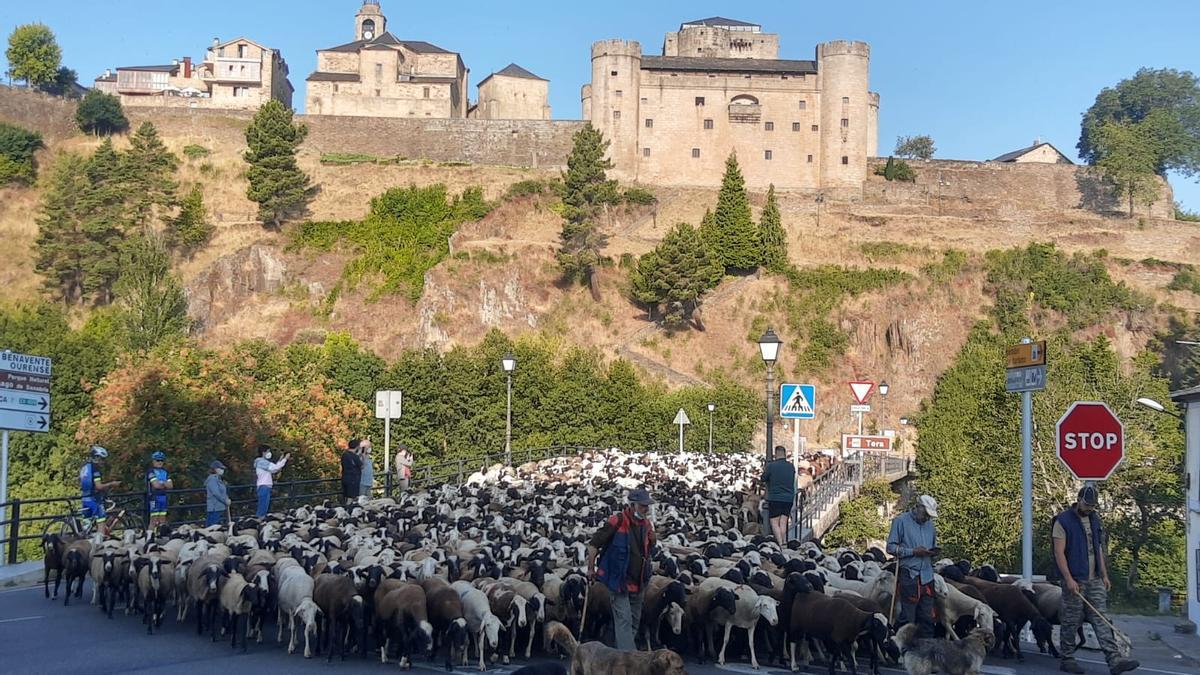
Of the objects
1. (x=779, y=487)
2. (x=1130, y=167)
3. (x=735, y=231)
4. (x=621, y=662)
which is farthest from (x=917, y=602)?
(x=1130, y=167)

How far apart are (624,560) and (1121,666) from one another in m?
5.03

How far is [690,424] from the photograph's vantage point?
5541cm

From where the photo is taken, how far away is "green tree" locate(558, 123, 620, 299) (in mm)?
75062

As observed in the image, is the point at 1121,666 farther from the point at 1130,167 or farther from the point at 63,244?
the point at 1130,167

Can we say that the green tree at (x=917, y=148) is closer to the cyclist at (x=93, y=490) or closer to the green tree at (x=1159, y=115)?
the green tree at (x=1159, y=115)

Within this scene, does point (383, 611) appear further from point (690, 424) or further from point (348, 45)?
point (348, 45)

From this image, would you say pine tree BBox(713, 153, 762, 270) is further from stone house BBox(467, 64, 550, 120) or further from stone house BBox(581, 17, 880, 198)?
stone house BBox(467, 64, 550, 120)

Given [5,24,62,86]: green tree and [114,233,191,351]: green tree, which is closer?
[114,233,191,351]: green tree

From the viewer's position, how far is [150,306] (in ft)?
178

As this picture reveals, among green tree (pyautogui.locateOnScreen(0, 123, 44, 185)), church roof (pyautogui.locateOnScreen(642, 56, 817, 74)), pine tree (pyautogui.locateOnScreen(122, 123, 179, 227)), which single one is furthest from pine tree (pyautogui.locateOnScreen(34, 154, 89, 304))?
church roof (pyautogui.locateOnScreen(642, 56, 817, 74))

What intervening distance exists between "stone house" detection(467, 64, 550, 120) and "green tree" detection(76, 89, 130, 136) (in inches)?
1187

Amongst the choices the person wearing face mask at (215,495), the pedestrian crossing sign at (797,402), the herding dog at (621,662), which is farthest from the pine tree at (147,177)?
the herding dog at (621,662)

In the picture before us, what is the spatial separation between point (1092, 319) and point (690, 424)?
34.6 metres

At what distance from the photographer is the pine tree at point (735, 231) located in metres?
77.2
